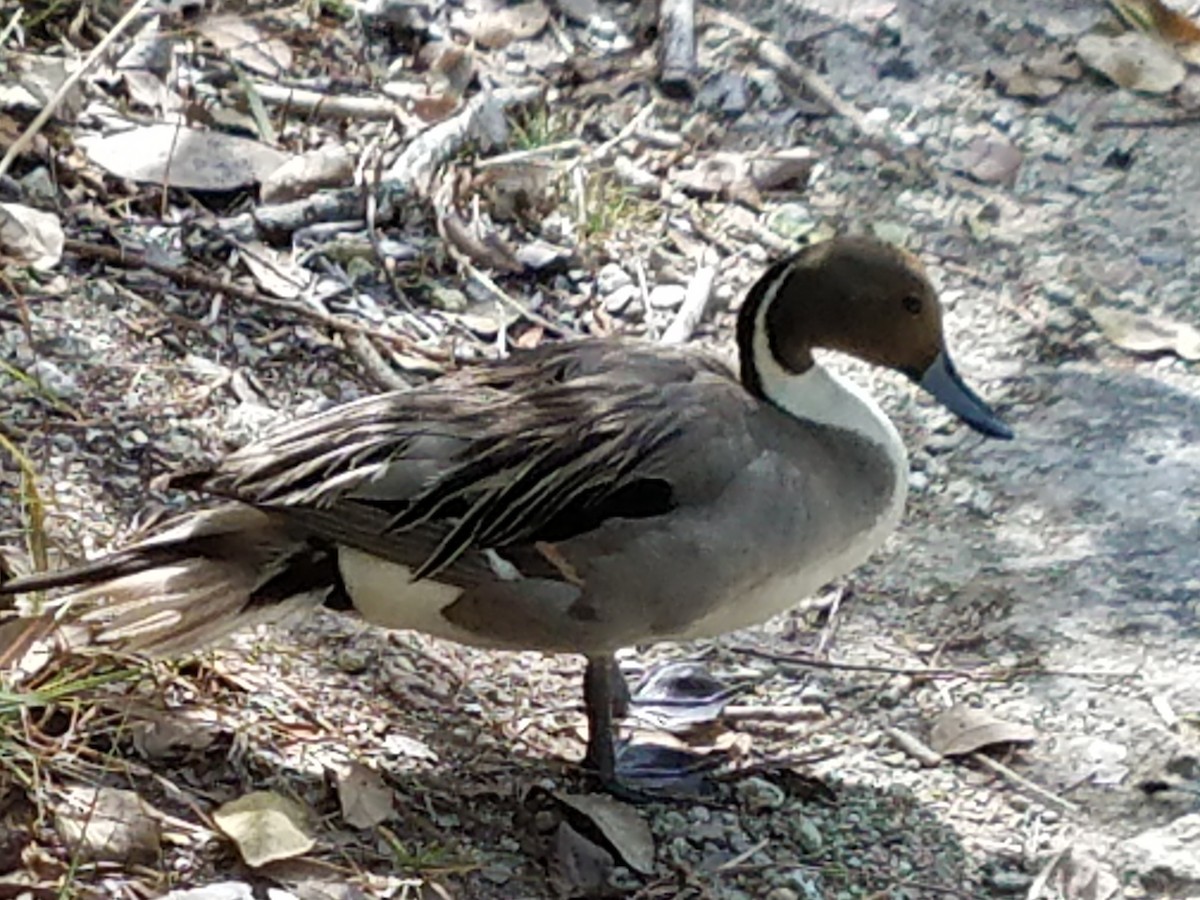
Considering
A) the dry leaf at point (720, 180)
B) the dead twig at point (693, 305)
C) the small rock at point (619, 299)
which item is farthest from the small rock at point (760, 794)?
the dry leaf at point (720, 180)

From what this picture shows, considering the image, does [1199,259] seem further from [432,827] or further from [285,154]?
[432,827]

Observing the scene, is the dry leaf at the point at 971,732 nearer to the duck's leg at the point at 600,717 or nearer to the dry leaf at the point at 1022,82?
the duck's leg at the point at 600,717

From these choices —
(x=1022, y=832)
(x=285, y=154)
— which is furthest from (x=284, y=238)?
(x=1022, y=832)

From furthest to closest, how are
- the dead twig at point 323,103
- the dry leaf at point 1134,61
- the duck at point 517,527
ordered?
the dry leaf at point 1134,61, the dead twig at point 323,103, the duck at point 517,527

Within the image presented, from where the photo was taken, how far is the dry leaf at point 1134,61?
205 inches

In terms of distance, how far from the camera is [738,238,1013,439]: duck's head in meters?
3.55

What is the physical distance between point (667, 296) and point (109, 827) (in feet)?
6.34

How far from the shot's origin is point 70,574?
316 cm

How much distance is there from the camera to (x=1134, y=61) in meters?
5.22

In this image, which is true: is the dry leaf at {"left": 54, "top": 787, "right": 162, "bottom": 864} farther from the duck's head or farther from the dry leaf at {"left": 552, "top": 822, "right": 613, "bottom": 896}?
the duck's head

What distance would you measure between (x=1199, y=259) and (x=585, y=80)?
4.64 ft

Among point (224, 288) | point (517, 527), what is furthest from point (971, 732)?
point (224, 288)

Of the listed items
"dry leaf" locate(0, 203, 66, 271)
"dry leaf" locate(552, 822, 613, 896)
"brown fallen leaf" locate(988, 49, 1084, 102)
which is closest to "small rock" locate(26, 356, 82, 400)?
"dry leaf" locate(0, 203, 66, 271)

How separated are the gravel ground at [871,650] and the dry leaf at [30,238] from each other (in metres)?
0.05
